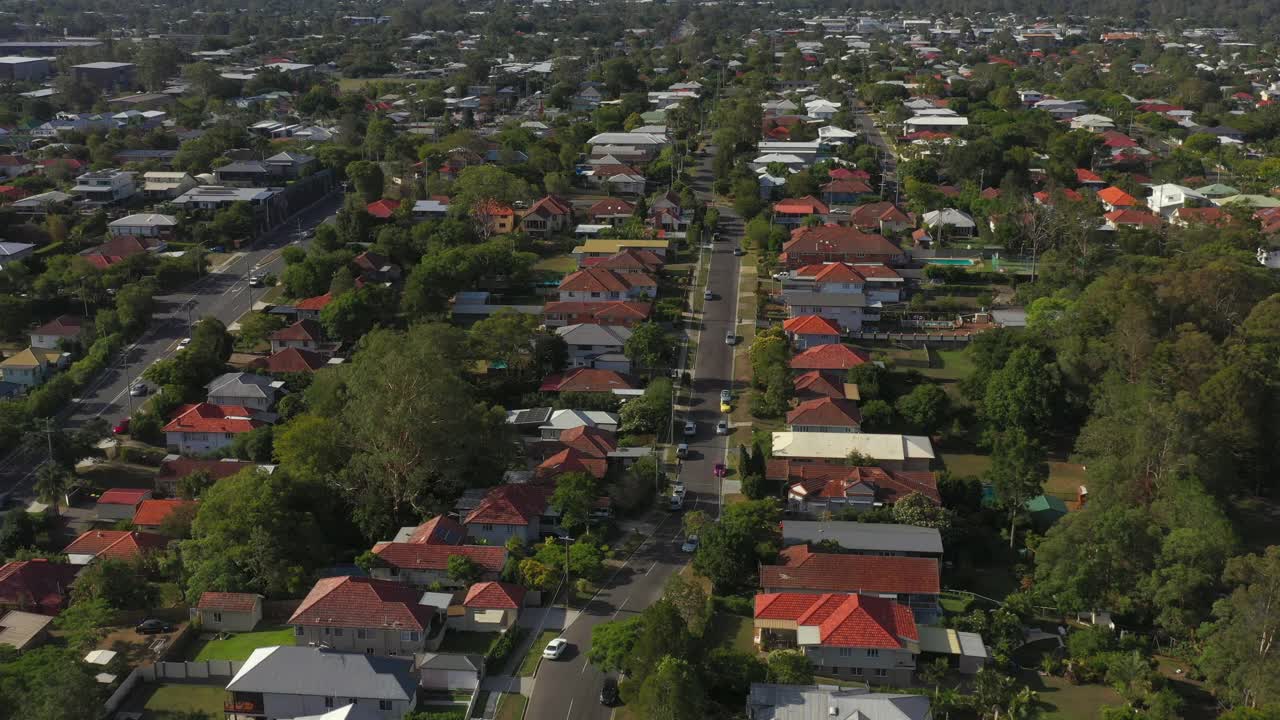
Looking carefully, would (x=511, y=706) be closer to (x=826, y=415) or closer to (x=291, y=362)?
(x=826, y=415)

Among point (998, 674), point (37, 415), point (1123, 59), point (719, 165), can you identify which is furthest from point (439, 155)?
point (1123, 59)

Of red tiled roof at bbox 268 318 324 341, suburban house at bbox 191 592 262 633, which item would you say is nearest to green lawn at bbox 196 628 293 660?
suburban house at bbox 191 592 262 633

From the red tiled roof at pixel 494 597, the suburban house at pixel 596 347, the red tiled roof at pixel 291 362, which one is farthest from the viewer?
the suburban house at pixel 596 347

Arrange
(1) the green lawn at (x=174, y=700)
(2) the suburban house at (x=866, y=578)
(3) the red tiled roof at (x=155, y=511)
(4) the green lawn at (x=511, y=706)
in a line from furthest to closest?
1. (3) the red tiled roof at (x=155, y=511)
2. (2) the suburban house at (x=866, y=578)
3. (1) the green lawn at (x=174, y=700)
4. (4) the green lawn at (x=511, y=706)

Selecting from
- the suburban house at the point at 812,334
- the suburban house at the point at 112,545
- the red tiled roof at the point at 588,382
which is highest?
the suburban house at the point at 112,545

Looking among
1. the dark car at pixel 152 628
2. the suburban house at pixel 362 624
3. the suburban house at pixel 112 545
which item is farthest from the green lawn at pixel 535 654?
the suburban house at pixel 112 545

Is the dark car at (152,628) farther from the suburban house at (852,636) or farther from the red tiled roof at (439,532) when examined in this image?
the suburban house at (852,636)

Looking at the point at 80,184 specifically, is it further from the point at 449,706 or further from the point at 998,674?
the point at 998,674

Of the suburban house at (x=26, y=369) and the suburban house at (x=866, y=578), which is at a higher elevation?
the suburban house at (x=26, y=369)
